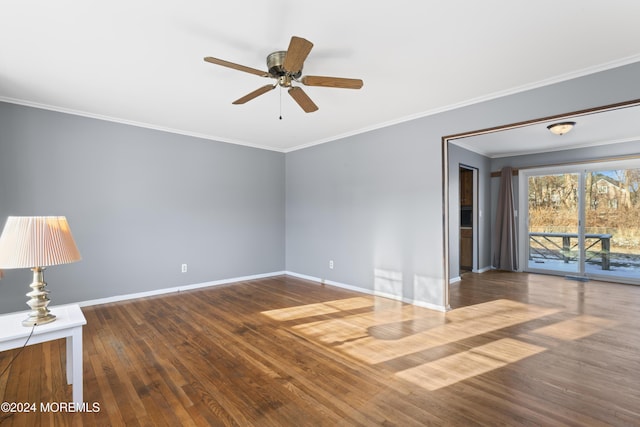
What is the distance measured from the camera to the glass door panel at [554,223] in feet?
19.0

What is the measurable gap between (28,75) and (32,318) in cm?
242

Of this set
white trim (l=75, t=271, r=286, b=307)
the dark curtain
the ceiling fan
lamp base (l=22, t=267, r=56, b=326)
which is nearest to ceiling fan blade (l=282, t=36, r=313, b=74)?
the ceiling fan

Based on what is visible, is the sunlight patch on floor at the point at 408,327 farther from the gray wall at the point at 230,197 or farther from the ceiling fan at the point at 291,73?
the ceiling fan at the point at 291,73

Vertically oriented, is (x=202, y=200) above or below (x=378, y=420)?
above

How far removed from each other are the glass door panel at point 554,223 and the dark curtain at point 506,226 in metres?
0.32

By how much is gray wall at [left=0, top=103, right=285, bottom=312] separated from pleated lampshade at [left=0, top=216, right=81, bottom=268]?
8.41ft

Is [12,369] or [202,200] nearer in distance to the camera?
[12,369]

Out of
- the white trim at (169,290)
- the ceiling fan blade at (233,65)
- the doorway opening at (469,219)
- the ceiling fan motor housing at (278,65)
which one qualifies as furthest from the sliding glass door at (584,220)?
the ceiling fan blade at (233,65)

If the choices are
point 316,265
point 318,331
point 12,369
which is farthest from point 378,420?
point 316,265

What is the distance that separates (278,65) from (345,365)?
244cm

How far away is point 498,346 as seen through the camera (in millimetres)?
2781

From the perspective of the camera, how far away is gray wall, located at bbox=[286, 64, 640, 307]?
300 cm

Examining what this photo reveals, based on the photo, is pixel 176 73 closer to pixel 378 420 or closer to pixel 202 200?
pixel 202 200

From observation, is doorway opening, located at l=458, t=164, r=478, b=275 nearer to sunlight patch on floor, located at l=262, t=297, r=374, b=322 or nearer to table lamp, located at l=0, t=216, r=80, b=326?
sunlight patch on floor, located at l=262, t=297, r=374, b=322
